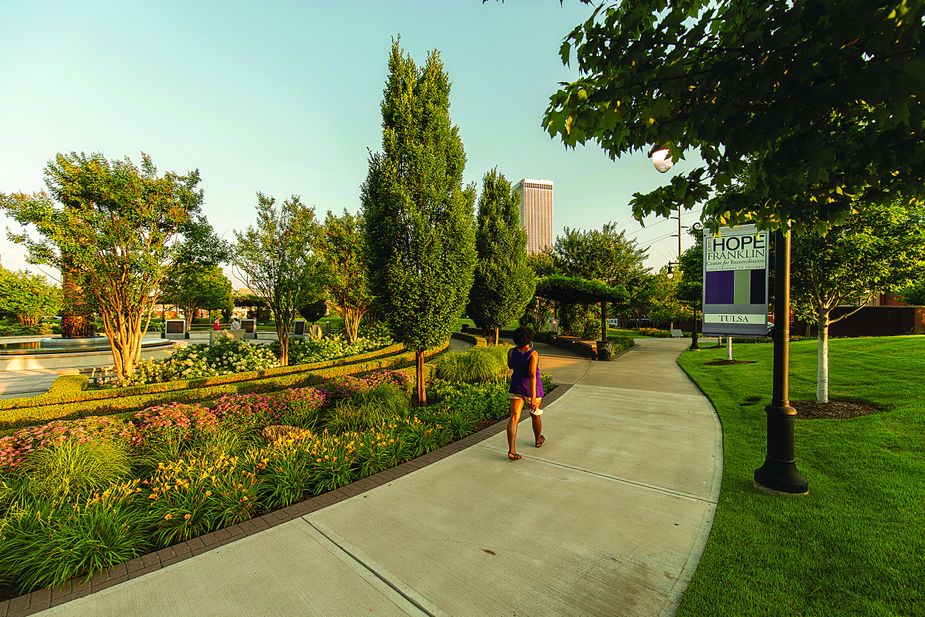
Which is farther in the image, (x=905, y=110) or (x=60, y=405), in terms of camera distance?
(x=60, y=405)

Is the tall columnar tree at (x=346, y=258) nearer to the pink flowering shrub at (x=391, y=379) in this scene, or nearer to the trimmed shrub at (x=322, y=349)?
the trimmed shrub at (x=322, y=349)

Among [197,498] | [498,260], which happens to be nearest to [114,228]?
[197,498]

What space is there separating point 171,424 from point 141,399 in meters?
1.94

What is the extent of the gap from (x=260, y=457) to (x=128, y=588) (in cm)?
201

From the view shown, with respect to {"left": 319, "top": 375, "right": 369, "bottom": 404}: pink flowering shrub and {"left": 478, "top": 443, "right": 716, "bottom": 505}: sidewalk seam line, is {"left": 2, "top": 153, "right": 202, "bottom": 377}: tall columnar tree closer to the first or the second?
{"left": 319, "top": 375, "right": 369, "bottom": 404}: pink flowering shrub

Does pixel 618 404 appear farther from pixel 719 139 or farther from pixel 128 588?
pixel 128 588

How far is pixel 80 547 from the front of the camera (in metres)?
3.01

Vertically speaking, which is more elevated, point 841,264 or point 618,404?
point 841,264

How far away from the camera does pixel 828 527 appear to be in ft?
11.0

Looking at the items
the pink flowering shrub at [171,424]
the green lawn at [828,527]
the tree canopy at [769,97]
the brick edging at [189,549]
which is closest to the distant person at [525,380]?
the brick edging at [189,549]

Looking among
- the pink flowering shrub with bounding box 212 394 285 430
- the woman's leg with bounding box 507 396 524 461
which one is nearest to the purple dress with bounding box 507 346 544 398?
the woman's leg with bounding box 507 396 524 461


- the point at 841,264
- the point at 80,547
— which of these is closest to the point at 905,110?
the point at 80,547

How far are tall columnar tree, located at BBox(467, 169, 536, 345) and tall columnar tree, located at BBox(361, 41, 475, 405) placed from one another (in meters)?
7.99

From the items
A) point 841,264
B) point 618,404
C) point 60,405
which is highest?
point 841,264
